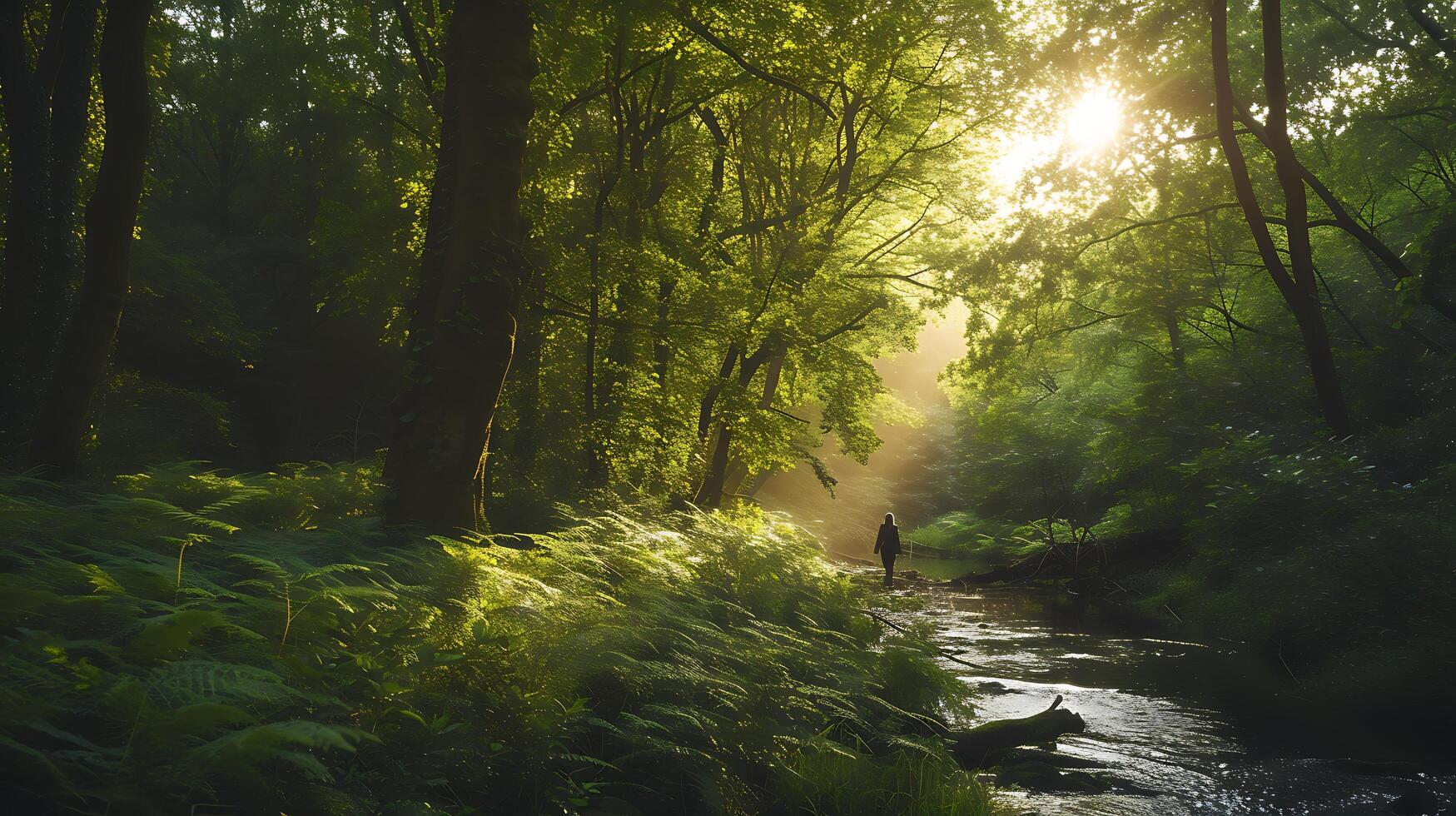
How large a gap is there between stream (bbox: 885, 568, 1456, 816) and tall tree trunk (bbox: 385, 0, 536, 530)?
16.3ft

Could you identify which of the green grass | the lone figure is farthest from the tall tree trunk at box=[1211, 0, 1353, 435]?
the green grass

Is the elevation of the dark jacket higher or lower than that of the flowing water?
higher

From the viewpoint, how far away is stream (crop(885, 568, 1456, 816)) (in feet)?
21.6

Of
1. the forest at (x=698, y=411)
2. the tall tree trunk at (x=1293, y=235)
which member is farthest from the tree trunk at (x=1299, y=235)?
the forest at (x=698, y=411)

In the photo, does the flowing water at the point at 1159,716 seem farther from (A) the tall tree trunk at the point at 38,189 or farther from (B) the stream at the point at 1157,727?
(A) the tall tree trunk at the point at 38,189

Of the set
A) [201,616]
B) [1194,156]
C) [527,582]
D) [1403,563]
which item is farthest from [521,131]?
[1194,156]

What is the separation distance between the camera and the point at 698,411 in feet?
49.9

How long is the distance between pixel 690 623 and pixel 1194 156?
1909 cm

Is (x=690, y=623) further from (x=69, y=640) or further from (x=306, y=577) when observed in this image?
(x=69, y=640)

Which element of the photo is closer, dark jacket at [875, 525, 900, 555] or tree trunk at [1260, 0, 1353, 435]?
tree trunk at [1260, 0, 1353, 435]

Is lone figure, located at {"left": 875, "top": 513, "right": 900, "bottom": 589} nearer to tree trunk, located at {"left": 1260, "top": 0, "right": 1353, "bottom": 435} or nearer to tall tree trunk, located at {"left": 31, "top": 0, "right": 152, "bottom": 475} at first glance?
tree trunk, located at {"left": 1260, "top": 0, "right": 1353, "bottom": 435}

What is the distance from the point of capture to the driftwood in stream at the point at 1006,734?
7621 mm

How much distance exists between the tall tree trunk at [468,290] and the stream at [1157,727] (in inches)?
195

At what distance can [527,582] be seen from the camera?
16.7 feet
